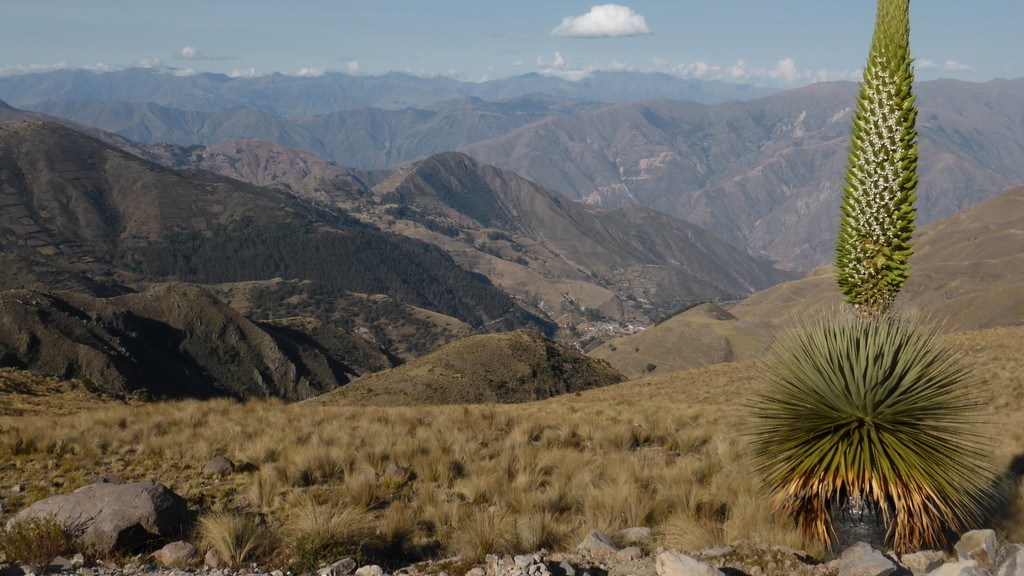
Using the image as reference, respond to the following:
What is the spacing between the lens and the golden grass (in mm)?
7270

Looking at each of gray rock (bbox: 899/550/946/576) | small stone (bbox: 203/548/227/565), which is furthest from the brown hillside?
gray rock (bbox: 899/550/946/576)

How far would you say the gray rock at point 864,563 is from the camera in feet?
18.9

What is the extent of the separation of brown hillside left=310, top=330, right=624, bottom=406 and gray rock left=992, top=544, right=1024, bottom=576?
40.2 metres

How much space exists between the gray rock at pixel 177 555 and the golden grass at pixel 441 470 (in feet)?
2.84

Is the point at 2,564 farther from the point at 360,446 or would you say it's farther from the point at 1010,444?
the point at 1010,444

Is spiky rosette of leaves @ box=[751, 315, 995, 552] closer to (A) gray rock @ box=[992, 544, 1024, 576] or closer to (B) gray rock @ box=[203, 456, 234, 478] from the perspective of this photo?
(A) gray rock @ box=[992, 544, 1024, 576]

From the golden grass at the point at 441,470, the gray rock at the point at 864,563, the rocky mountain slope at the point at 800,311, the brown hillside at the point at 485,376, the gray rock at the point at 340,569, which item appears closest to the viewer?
the gray rock at the point at 864,563

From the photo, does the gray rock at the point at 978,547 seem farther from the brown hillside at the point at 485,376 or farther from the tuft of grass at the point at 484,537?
the brown hillside at the point at 485,376

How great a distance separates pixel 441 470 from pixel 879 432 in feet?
19.0

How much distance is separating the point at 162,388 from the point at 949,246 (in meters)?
211

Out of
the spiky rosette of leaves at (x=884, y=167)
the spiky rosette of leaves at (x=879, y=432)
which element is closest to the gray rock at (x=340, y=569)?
the spiky rosette of leaves at (x=879, y=432)

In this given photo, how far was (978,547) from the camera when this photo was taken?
640 centimetres

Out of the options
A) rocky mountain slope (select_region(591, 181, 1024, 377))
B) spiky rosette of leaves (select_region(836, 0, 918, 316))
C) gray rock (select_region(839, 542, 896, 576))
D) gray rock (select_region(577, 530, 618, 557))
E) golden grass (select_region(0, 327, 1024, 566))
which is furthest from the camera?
rocky mountain slope (select_region(591, 181, 1024, 377))

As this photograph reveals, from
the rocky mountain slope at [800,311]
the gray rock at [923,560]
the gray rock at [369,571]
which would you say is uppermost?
the gray rock at [369,571]
